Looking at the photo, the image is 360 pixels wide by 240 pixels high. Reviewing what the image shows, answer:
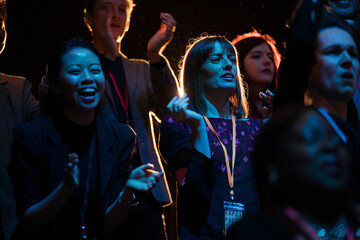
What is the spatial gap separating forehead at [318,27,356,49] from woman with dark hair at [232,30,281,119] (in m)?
1.75

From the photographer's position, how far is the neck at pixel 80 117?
2.63 meters

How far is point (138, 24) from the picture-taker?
432 cm

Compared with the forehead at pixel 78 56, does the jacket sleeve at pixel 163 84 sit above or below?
below

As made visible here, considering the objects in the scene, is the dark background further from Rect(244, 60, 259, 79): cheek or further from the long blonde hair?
the long blonde hair

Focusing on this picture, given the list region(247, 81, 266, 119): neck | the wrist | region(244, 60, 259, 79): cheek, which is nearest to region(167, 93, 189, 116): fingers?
the wrist

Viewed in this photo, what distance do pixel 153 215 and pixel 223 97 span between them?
0.77 m

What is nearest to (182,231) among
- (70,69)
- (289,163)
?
(70,69)

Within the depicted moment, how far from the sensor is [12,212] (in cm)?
289

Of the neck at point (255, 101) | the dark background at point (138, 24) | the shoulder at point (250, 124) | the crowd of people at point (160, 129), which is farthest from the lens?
the dark background at point (138, 24)

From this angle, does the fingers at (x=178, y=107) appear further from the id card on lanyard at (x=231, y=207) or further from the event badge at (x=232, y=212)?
the event badge at (x=232, y=212)

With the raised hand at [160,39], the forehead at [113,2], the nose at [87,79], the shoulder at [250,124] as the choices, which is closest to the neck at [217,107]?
the shoulder at [250,124]

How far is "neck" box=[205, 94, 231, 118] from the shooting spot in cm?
281

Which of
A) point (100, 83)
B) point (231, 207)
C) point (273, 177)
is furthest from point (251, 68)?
point (273, 177)

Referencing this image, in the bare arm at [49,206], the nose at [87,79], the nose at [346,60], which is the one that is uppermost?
the nose at [346,60]
